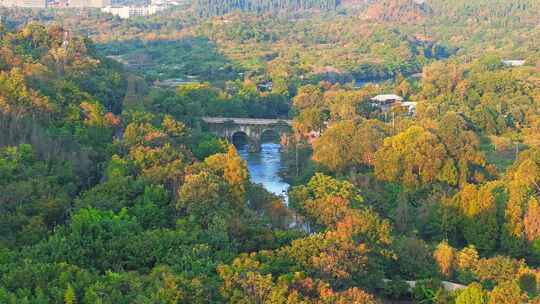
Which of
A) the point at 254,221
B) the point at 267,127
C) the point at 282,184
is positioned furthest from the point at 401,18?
the point at 254,221

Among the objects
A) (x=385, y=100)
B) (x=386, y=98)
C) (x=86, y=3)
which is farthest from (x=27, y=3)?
(x=385, y=100)

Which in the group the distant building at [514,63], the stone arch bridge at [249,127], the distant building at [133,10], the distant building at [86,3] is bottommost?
the stone arch bridge at [249,127]

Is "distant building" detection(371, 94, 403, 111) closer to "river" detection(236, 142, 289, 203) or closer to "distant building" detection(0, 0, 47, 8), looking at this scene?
"river" detection(236, 142, 289, 203)

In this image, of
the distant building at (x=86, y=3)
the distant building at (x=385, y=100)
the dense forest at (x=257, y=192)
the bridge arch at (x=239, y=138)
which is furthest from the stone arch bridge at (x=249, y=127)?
the distant building at (x=86, y=3)

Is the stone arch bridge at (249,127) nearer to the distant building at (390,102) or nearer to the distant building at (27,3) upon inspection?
the distant building at (390,102)

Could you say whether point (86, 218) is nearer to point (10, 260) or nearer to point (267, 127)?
point (10, 260)

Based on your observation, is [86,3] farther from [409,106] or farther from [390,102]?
[409,106]
